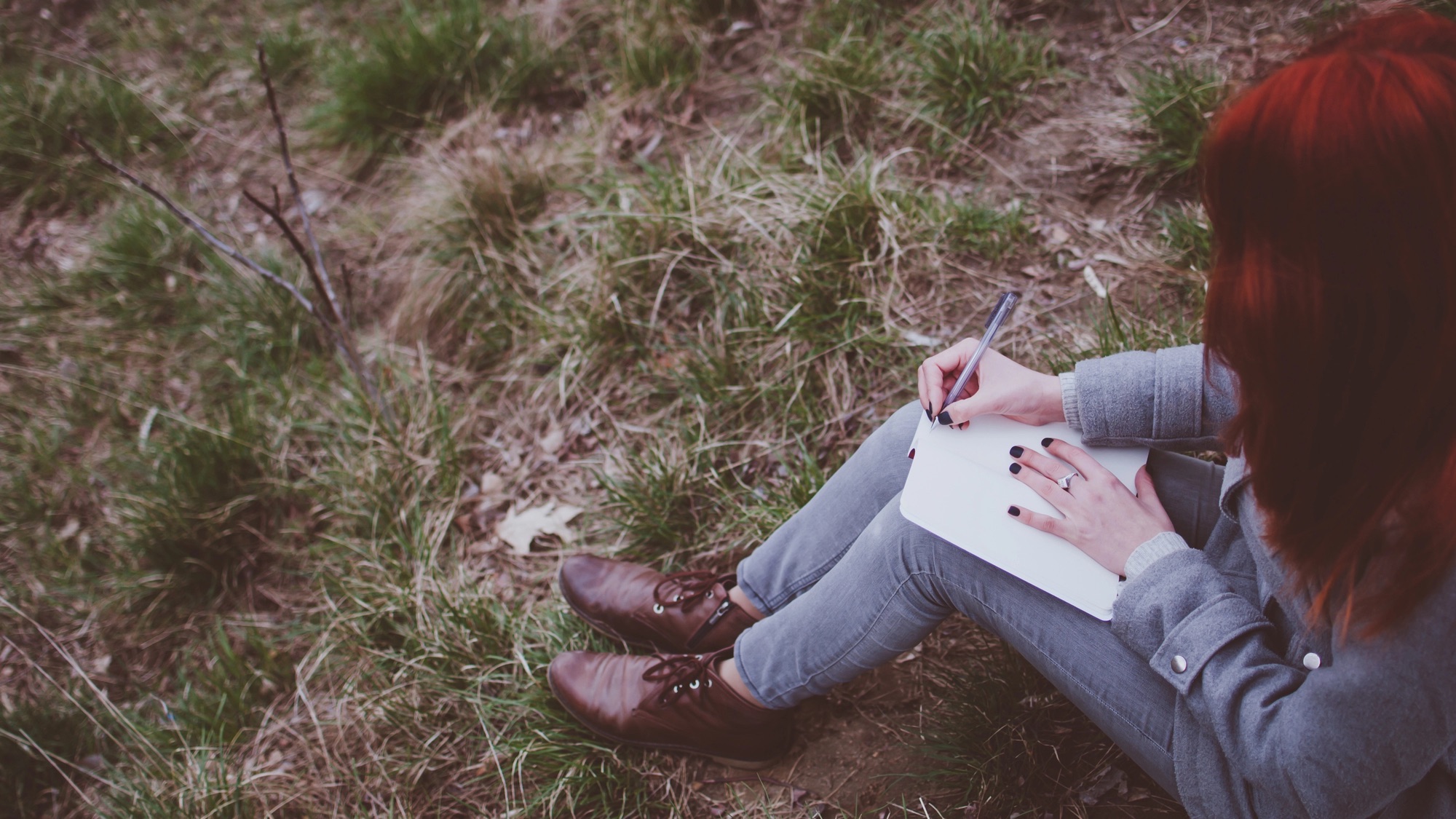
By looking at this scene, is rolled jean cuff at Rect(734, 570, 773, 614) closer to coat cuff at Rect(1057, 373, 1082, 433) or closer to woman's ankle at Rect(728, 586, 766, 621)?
woman's ankle at Rect(728, 586, 766, 621)

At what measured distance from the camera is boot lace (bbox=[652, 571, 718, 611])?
2.01 meters

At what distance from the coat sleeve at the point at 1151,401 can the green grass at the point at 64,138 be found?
436 centimetres

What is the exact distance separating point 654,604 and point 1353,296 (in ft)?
5.11

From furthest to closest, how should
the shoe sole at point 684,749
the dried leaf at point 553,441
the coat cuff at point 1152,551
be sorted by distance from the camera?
the dried leaf at point 553,441
the shoe sole at point 684,749
the coat cuff at point 1152,551

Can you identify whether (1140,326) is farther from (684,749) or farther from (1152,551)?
(684,749)

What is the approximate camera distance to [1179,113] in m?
2.42

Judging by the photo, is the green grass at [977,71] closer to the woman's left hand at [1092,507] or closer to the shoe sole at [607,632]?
the woman's left hand at [1092,507]

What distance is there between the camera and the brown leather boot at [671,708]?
5.98 feet

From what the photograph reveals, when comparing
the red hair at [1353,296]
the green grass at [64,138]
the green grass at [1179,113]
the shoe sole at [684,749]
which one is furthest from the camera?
the green grass at [64,138]

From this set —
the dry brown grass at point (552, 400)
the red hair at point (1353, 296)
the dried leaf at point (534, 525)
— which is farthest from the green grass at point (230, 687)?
the red hair at point (1353, 296)

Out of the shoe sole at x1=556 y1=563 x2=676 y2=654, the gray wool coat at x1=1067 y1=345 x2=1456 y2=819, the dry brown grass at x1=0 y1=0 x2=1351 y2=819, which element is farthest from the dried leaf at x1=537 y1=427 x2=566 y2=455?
the gray wool coat at x1=1067 y1=345 x2=1456 y2=819

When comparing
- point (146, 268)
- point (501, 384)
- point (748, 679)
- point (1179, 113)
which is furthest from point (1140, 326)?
point (146, 268)

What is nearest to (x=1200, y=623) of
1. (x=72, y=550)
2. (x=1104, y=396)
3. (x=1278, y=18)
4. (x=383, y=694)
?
(x=1104, y=396)

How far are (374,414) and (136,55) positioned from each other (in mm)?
3404
